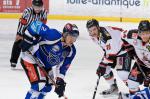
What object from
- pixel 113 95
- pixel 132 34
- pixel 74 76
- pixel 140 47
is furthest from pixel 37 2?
pixel 140 47

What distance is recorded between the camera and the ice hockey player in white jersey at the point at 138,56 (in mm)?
4477

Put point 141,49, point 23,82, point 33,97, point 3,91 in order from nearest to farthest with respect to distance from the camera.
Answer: point 33,97 < point 141,49 < point 3,91 < point 23,82

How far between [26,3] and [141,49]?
22.9 ft

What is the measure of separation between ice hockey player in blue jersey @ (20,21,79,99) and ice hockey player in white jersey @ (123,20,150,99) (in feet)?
2.04

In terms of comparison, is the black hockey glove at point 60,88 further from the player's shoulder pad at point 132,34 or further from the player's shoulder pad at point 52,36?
the player's shoulder pad at point 132,34

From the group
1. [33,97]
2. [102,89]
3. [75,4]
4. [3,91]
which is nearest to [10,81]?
[3,91]

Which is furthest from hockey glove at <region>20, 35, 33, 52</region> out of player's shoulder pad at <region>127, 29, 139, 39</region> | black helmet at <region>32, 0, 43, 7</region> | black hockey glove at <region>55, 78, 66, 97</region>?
black helmet at <region>32, 0, 43, 7</region>

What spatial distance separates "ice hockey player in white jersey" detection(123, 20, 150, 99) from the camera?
4477 mm

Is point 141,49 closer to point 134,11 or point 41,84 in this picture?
point 41,84

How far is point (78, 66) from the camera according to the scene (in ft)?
23.3

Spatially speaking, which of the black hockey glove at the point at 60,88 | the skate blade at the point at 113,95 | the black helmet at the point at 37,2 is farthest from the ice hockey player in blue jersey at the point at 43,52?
the black helmet at the point at 37,2

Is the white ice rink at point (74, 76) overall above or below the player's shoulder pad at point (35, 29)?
below

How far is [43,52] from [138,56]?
936 millimetres

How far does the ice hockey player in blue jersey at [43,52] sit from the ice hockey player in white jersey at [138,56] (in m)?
0.62
